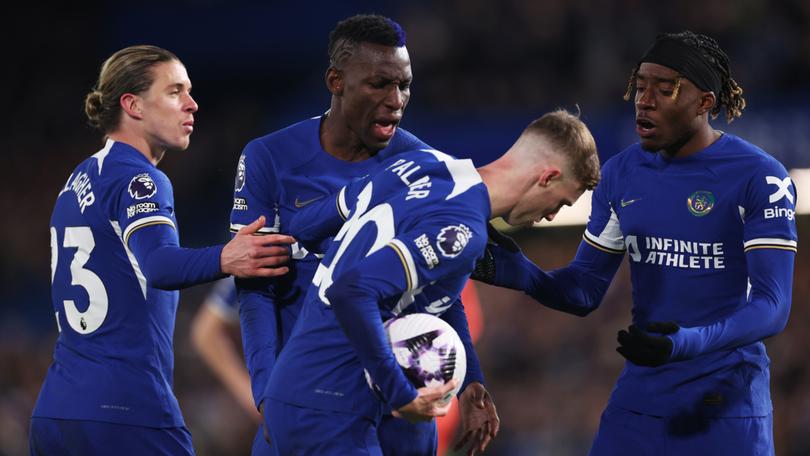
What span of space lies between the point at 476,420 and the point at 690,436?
83 cm

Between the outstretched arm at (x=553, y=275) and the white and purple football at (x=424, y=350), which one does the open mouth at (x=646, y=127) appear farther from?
the white and purple football at (x=424, y=350)

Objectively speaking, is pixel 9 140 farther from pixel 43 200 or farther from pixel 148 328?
pixel 148 328

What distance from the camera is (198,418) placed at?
35.9 ft

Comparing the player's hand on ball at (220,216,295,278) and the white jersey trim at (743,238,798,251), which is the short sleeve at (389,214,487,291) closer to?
the player's hand on ball at (220,216,295,278)

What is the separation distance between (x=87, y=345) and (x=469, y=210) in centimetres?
171

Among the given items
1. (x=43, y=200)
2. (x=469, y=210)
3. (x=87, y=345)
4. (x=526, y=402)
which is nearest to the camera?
(x=469, y=210)

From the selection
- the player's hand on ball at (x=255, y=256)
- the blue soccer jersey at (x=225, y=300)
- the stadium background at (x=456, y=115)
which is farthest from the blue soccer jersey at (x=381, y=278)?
the stadium background at (x=456, y=115)

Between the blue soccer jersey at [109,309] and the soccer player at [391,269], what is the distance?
0.82 m

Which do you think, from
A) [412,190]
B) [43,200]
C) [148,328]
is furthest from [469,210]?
[43,200]

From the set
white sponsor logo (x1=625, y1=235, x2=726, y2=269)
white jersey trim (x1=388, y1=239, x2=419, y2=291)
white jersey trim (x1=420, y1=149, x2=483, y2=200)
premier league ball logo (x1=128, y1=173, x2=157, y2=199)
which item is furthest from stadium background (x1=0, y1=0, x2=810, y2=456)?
white jersey trim (x1=388, y1=239, x2=419, y2=291)

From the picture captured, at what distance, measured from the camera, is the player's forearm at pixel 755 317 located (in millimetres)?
3994

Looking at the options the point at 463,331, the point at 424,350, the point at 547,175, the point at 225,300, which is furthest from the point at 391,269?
the point at 225,300

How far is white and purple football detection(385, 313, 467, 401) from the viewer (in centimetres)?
370

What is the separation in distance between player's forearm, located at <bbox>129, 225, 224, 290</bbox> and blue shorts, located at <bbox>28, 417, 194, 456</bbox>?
0.58 m
